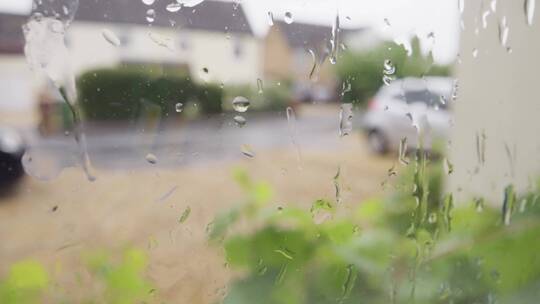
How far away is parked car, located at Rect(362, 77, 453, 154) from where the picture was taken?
0.57 metres

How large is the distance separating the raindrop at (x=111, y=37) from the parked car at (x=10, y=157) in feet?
0.30

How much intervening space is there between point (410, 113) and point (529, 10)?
0.22 meters

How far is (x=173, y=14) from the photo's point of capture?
409 millimetres

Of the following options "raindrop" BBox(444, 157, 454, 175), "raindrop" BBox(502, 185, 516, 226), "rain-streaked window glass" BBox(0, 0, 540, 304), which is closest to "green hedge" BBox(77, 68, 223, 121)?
"rain-streaked window glass" BBox(0, 0, 540, 304)

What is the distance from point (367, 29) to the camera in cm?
55

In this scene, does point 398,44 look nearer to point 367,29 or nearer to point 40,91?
point 367,29

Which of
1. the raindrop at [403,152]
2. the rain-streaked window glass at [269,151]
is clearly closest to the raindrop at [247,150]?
the rain-streaked window glass at [269,151]

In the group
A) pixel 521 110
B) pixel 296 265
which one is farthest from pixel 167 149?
pixel 521 110

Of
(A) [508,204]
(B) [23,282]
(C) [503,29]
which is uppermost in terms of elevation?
(C) [503,29]

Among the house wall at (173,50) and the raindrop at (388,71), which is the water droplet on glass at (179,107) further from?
the raindrop at (388,71)

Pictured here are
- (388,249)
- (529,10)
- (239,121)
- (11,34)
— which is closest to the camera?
(11,34)

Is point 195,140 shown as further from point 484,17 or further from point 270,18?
point 484,17

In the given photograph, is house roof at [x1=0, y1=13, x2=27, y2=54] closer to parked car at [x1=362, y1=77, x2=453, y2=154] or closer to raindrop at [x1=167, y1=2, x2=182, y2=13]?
raindrop at [x1=167, y1=2, x2=182, y2=13]

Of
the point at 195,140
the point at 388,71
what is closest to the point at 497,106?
the point at 388,71
